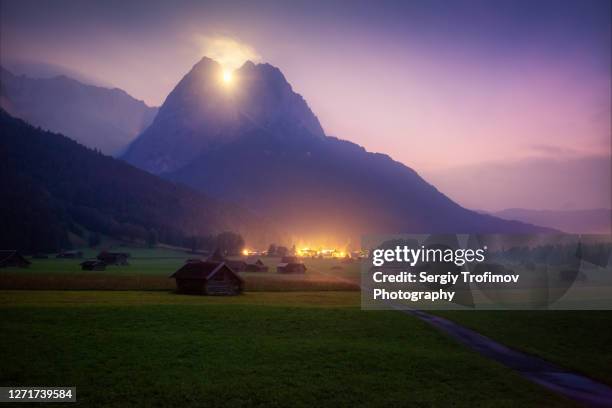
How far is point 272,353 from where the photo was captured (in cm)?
3184

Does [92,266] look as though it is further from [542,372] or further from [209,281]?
[542,372]

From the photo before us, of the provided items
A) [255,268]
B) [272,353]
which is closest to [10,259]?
[255,268]

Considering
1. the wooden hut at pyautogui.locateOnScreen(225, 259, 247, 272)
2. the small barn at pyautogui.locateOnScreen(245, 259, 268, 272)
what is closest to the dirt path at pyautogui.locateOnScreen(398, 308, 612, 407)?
the wooden hut at pyautogui.locateOnScreen(225, 259, 247, 272)

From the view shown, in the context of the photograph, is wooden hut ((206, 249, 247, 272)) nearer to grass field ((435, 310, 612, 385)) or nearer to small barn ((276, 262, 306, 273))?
small barn ((276, 262, 306, 273))

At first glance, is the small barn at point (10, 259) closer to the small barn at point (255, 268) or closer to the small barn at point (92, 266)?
the small barn at point (92, 266)

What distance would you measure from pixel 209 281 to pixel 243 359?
40.3 metres

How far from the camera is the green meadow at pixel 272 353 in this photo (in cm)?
2381

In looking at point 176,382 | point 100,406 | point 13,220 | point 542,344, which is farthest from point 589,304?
point 13,220

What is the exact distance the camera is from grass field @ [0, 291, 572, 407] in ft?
77.2

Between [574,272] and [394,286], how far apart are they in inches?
1567

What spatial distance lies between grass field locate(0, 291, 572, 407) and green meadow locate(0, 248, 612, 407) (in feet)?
0.31

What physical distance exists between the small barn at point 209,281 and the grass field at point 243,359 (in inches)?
754

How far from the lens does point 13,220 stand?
17850 centimetres

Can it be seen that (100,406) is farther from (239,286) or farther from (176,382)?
(239,286)
